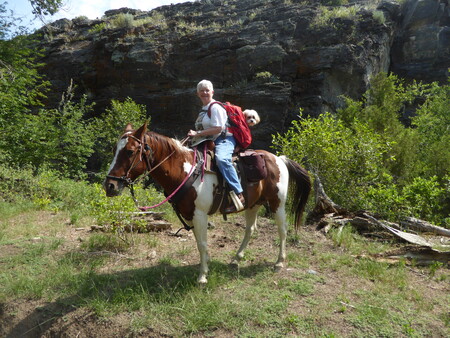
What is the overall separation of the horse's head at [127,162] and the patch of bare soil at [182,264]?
4.82 feet

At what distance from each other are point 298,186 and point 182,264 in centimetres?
241

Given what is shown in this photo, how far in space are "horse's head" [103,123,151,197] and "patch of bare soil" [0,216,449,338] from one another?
1.47 meters

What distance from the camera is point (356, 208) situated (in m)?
8.02

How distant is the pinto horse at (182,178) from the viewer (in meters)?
3.57

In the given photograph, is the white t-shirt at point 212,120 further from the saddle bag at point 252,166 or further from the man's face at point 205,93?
the saddle bag at point 252,166

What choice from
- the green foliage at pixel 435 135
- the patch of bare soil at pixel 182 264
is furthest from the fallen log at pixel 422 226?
the green foliage at pixel 435 135

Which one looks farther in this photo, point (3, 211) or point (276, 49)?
point (276, 49)

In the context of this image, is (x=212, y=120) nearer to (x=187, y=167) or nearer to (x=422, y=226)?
(x=187, y=167)

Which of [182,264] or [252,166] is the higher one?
[252,166]

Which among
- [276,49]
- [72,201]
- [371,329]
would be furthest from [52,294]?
[276,49]

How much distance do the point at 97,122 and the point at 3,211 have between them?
383 inches

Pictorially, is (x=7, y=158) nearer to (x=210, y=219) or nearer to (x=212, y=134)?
(x=210, y=219)

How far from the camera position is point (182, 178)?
398 cm

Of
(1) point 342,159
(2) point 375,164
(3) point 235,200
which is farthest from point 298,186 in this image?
(2) point 375,164
